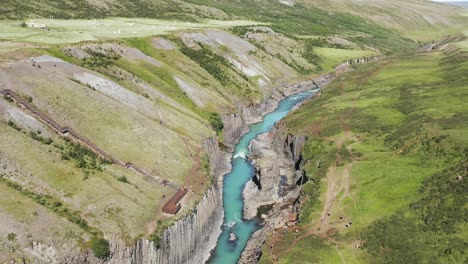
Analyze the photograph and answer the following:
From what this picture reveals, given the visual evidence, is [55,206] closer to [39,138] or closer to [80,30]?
[39,138]

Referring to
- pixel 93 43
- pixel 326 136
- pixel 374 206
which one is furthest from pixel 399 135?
pixel 93 43

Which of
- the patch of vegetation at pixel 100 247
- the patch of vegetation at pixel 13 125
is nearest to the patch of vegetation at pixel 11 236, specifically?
the patch of vegetation at pixel 100 247

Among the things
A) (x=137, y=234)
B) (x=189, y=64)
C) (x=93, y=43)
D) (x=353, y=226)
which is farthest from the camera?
(x=189, y=64)

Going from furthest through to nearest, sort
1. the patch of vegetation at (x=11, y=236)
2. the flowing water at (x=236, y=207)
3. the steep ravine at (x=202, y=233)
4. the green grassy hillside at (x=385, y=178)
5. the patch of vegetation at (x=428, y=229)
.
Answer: the flowing water at (x=236, y=207), the green grassy hillside at (x=385, y=178), the steep ravine at (x=202, y=233), the patch of vegetation at (x=428, y=229), the patch of vegetation at (x=11, y=236)

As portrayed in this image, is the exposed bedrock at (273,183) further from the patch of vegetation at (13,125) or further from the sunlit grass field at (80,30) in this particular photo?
the sunlit grass field at (80,30)

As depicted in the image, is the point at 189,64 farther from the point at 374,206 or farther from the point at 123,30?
the point at 374,206

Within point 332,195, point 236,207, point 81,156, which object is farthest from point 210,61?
point 81,156
